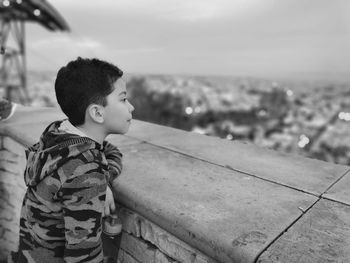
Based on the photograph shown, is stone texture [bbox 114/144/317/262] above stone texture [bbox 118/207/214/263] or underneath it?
above

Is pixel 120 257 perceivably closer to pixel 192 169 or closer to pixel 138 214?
pixel 138 214

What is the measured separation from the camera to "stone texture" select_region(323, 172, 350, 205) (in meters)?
1.70

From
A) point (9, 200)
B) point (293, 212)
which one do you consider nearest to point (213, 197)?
point (293, 212)

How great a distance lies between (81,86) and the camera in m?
1.45

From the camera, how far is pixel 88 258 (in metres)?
1.31

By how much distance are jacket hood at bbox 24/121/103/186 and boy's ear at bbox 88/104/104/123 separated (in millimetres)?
142

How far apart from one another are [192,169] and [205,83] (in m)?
20.9

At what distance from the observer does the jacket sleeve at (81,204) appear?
1.25 meters

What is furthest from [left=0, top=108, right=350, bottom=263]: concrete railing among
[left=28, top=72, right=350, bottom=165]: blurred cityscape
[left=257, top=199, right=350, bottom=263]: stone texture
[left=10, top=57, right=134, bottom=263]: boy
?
[left=28, top=72, right=350, bottom=165]: blurred cityscape

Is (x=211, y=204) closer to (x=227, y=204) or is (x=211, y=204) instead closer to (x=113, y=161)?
(x=227, y=204)

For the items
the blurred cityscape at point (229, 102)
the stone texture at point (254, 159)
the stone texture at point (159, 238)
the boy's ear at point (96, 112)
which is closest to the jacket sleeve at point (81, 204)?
the boy's ear at point (96, 112)

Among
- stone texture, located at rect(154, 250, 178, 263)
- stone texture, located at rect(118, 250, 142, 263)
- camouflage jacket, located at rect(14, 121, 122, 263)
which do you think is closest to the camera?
camouflage jacket, located at rect(14, 121, 122, 263)

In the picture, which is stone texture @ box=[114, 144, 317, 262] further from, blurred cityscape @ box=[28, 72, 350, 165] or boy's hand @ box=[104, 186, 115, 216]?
blurred cityscape @ box=[28, 72, 350, 165]

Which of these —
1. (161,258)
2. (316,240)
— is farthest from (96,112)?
(316,240)
